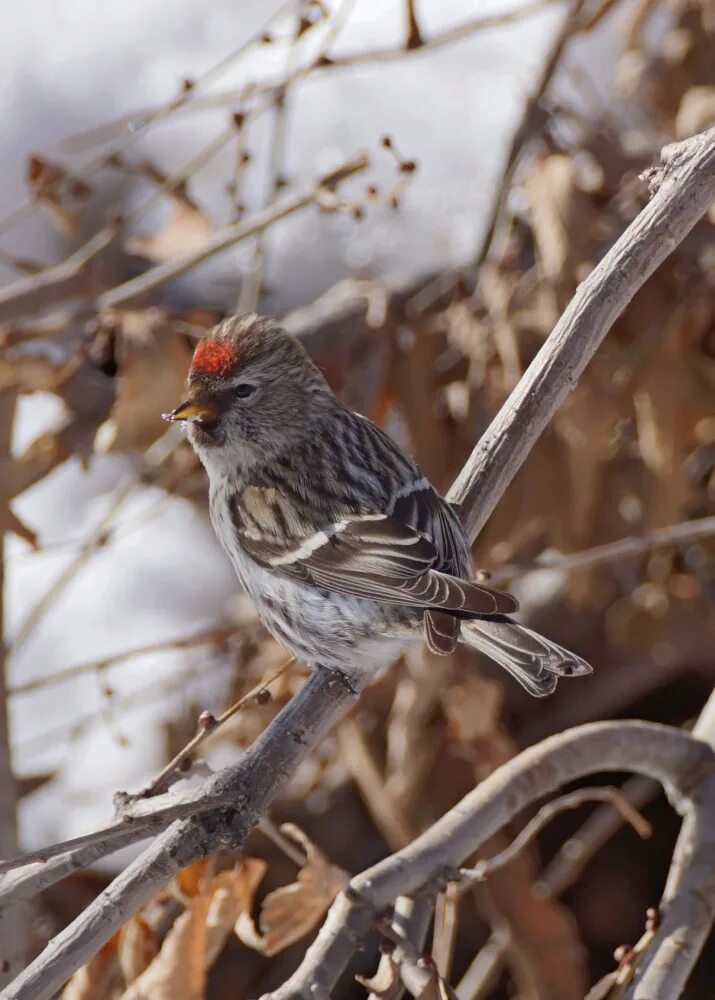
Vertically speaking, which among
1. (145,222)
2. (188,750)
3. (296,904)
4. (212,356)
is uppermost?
(145,222)

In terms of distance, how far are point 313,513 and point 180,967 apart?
0.88 meters

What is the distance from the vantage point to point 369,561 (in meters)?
2.36

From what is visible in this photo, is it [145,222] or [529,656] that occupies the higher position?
[145,222]

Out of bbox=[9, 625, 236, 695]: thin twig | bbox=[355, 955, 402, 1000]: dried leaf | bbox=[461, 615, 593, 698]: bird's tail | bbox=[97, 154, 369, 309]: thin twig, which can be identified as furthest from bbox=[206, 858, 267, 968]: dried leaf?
bbox=[97, 154, 369, 309]: thin twig

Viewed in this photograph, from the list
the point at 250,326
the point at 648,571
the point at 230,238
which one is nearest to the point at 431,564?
the point at 250,326

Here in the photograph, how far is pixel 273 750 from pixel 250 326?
848 mm

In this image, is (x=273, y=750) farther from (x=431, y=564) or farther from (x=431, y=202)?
(x=431, y=202)

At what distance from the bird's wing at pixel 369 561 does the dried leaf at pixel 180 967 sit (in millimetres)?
617

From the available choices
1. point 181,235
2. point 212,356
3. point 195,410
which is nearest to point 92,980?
point 195,410

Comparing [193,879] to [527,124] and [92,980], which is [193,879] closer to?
[92,980]

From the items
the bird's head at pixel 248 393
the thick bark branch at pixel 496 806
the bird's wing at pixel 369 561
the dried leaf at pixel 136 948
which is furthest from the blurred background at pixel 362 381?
the bird's wing at pixel 369 561

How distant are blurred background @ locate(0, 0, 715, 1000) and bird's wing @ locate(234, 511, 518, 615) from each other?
45 centimetres

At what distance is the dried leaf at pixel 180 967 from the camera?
1.99m

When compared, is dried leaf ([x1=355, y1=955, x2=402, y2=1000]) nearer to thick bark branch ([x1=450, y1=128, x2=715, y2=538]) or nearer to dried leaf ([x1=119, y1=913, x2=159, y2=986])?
dried leaf ([x1=119, y1=913, x2=159, y2=986])
